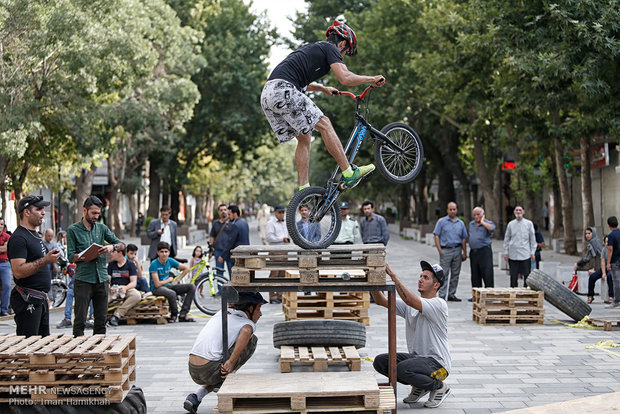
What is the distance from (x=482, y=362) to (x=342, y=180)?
12.2 ft

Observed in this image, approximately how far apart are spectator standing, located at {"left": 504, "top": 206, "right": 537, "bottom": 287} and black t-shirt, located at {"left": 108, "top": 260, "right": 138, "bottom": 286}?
696 cm

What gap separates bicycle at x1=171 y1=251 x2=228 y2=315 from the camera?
14258 mm

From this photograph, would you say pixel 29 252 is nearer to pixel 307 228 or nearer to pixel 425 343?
pixel 307 228

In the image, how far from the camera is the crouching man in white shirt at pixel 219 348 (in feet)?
22.4

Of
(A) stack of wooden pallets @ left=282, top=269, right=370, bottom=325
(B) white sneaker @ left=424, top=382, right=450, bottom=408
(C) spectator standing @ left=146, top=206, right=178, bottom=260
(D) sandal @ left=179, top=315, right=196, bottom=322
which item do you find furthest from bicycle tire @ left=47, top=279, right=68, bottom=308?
(B) white sneaker @ left=424, top=382, right=450, bottom=408

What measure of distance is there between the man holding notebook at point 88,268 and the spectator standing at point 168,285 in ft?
13.9

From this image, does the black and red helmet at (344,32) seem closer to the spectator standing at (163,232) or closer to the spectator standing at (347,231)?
the spectator standing at (347,231)

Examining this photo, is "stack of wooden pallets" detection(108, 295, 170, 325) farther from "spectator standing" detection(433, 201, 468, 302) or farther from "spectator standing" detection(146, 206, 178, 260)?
"spectator standing" detection(433, 201, 468, 302)

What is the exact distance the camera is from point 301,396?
582 cm

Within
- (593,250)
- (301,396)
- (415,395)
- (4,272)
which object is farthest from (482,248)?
(301,396)

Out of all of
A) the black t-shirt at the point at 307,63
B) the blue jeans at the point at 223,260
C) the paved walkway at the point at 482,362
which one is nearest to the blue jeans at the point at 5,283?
the paved walkway at the point at 482,362

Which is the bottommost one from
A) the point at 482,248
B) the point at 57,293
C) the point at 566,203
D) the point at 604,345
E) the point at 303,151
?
the point at 604,345

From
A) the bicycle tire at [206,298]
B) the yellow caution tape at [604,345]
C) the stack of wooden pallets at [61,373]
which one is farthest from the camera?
the bicycle tire at [206,298]

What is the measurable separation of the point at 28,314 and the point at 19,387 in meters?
1.59
